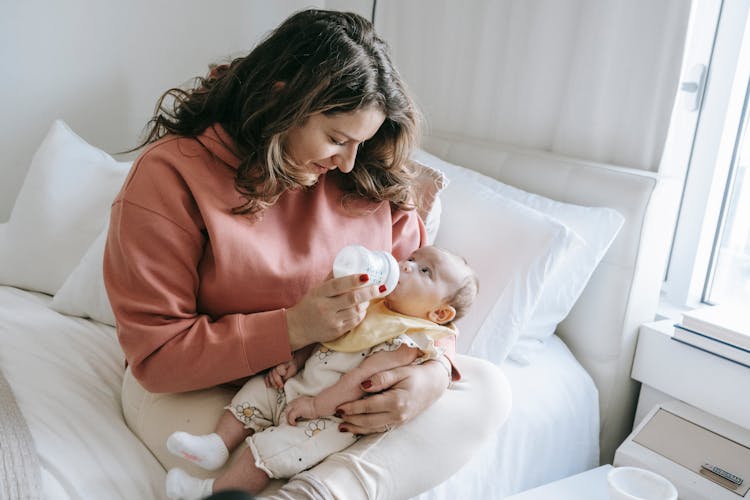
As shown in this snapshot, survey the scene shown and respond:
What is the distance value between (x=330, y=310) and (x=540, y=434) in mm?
662

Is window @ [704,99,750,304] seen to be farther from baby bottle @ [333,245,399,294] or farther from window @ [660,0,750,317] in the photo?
baby bottle @ [333,245,399,294]

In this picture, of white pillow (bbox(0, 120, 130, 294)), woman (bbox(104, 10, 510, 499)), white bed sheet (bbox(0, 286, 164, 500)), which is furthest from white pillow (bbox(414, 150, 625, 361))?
white pillow (bbox(0, 120, 130, 294))

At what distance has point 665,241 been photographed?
162cm

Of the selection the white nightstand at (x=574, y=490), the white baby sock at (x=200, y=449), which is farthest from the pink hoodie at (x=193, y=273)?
the white nightstand at (x=574, y=490)

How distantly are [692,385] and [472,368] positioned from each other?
22.4 inches

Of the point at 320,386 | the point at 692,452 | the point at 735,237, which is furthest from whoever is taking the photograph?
the point at 735,237

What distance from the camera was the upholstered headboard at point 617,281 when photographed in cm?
156

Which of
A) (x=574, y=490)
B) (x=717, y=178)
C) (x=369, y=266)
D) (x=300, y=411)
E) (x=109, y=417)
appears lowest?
(x=574, y=490)

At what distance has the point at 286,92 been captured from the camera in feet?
3.48

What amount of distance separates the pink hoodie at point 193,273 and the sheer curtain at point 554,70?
1.01 metres

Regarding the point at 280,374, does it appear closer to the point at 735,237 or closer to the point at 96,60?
the point at 735,237

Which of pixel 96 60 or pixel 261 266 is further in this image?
pixel 96 60

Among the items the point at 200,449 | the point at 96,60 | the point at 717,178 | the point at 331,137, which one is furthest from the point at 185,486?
the point at 96,60

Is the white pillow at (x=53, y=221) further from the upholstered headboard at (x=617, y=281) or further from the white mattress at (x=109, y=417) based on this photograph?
the upholstered headboard at (x=617, y=281)
